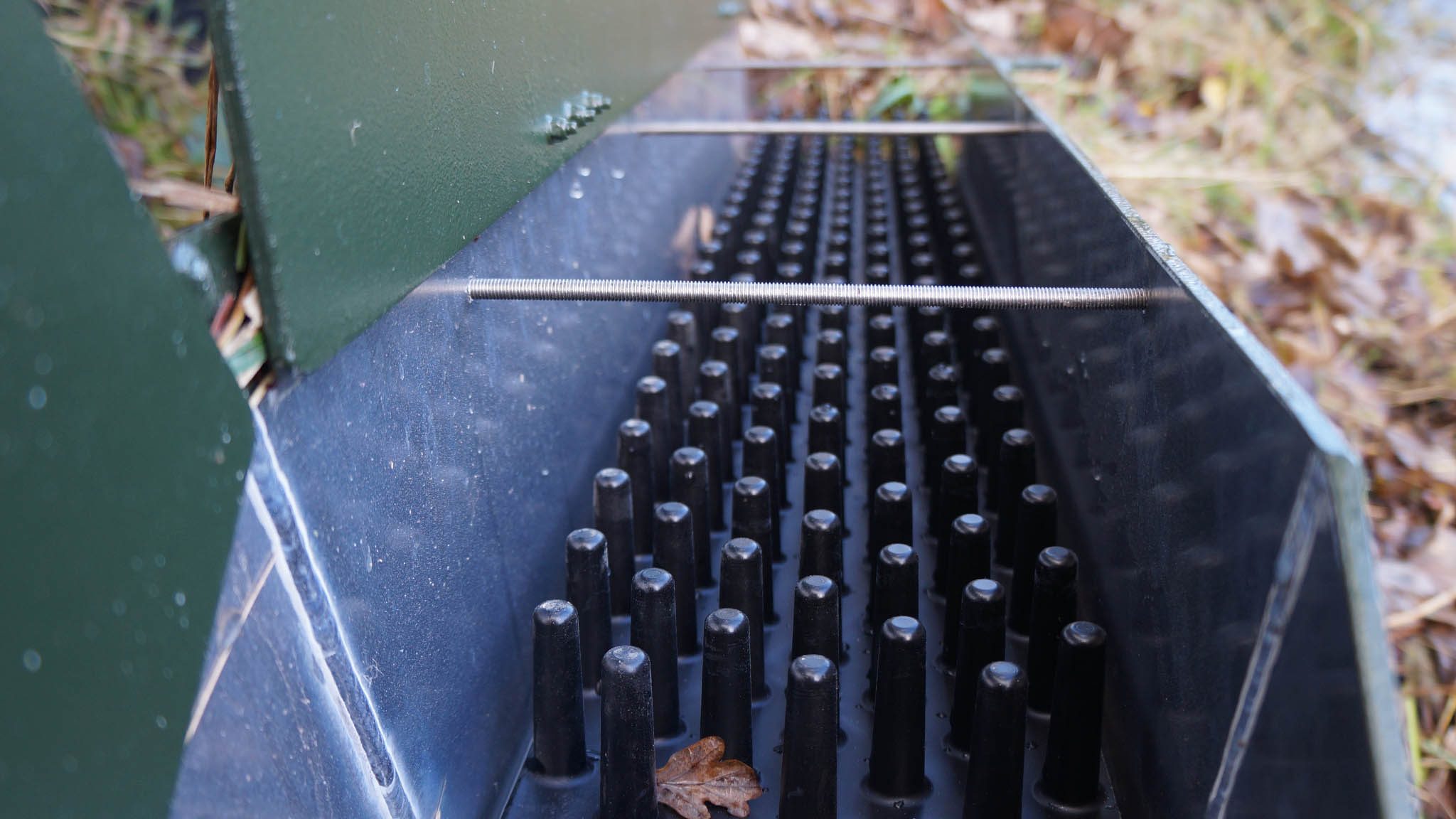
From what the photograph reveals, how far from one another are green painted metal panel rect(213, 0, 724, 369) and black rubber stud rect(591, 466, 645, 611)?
29 centimetres

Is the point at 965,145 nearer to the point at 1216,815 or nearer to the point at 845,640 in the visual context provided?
the point at 845,640

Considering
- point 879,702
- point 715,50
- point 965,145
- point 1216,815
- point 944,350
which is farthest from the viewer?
point 715,50

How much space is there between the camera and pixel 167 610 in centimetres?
56

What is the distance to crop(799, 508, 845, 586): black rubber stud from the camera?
1105 millimetres

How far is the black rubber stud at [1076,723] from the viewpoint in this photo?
Answer: 36.2 inches

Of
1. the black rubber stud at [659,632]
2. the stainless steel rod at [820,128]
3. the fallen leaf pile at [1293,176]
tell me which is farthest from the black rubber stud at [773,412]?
the fallen leaf pile at [1293,176]

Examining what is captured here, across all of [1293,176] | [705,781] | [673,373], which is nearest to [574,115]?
[673,373]

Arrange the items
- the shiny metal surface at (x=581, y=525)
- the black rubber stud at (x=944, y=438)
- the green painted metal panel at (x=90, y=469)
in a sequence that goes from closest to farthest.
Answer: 1. the green painted metal panel at (x=90, y=469)
2. the shiny metal surface at (x=581, y=525)
3. the black rubber stud at (x=944, y=438)

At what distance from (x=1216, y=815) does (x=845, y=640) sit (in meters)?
0.48

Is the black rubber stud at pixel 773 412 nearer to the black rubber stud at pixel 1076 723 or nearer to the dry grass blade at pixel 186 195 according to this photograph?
the black rubber stud at pixel 1076 723

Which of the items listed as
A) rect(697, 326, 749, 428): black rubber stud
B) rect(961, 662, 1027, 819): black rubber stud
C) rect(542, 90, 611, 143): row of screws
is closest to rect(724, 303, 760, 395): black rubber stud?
rect(697, 326, 749, 428): black rubber stud

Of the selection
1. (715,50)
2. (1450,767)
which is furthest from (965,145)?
(1450,767)

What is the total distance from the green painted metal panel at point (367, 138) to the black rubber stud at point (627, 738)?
1.05 ft

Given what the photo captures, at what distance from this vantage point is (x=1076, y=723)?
3.03 feet
